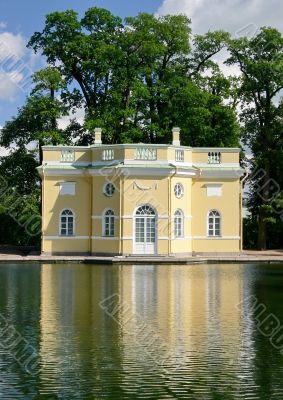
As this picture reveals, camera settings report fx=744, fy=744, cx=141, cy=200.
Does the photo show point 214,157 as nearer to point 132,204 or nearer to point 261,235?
point 132,204

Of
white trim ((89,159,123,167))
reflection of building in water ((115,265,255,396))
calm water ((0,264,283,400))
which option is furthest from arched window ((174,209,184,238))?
calm water ((0,264,283,400))

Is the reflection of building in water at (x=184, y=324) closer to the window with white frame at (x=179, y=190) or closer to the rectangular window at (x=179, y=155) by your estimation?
the window with white frame at (x=179, y=190)

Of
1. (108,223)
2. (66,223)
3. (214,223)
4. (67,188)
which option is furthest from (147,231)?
(67,188)

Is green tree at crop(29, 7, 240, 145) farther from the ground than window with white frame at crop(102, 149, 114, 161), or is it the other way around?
green tree at crop(29, 7, 240, 145)

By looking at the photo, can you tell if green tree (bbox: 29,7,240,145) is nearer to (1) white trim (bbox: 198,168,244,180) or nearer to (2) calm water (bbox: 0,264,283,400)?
(1) white trim (bbox: 198,168,244,180)

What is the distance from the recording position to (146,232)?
2948 cm

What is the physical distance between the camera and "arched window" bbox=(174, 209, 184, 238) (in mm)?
30062

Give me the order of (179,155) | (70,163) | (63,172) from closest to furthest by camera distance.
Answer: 1. (179,155)
2. (63,172)
3. (70,163)

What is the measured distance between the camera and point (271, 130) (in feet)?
121

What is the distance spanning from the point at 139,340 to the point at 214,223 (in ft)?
68.0

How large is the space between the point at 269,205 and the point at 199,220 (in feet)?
20.2

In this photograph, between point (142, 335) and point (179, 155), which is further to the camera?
point (179, 155)

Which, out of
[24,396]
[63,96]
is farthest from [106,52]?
[24,396]

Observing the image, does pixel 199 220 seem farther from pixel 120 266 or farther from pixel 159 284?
pixel 159 284
